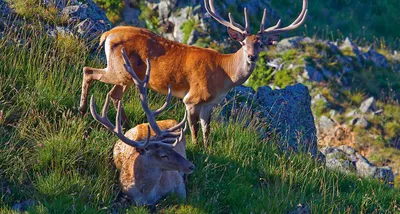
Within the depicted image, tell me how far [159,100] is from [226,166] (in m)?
1.75

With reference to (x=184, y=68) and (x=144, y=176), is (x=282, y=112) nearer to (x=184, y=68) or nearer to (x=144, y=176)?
(x=184, y=68)

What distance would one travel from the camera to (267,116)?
10719 millimetres

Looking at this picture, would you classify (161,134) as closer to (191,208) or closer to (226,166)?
(191,208)

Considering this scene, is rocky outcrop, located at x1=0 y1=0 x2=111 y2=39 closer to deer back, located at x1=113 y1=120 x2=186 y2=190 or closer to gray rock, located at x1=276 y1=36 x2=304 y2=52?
deer back, located at x1=113 y1=120 x2=186 y2=190

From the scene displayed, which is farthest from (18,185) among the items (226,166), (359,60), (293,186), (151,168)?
(359,60)

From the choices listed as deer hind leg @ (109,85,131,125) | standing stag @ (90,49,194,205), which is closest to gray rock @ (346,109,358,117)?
deer hind leg @ (109,85,131,125)

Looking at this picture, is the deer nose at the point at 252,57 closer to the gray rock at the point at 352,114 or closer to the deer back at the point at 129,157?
the deer back at the point at 129,157

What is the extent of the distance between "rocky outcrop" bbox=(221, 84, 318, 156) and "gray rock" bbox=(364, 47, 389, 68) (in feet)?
23.0

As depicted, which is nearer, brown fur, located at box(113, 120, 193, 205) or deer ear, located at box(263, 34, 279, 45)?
brown fur, located at box(113, 120, 193, 205)

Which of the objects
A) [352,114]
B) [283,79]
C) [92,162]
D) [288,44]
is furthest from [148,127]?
[288,44]

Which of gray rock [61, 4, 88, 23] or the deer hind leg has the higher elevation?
gray rock [61, 4, 88, 23]

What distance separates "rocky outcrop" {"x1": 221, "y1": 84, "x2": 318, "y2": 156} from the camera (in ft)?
33.8

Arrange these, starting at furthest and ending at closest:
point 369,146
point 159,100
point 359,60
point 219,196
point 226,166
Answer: point 359,60 < point 369,146 < point 159,100 < point 226,166 < point 219,196

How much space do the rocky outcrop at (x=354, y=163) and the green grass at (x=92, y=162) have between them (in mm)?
1382
